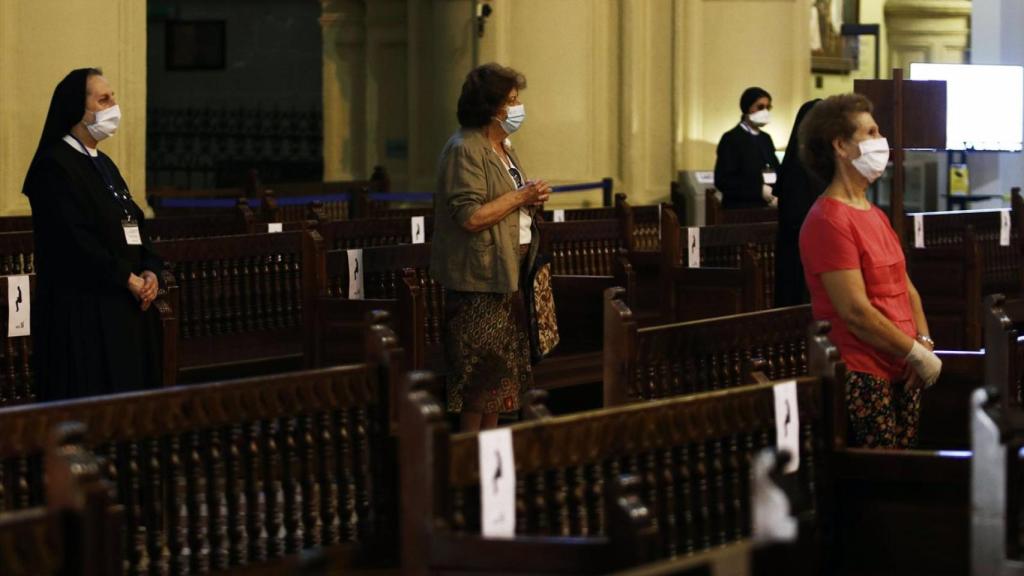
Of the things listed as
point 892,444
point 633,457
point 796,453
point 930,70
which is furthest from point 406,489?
point 930,70

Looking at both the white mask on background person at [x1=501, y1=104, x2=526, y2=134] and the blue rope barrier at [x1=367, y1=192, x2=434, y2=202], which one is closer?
the white mask on background person at [x1=501, y1=104, x2=526, y2=134]

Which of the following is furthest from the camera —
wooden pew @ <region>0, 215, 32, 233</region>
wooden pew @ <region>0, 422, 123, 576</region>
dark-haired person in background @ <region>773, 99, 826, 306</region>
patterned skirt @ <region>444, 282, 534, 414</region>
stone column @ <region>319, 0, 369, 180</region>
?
stone column @ <region>319, 0, 369, 180</region>

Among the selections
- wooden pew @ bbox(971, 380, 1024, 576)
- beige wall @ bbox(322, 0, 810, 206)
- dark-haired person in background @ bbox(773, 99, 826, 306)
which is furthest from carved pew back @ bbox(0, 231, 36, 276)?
beige wall @ bbox(322, 0, 810, 206)

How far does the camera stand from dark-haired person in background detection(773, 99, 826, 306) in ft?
23.6

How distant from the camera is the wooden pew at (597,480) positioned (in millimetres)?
3451

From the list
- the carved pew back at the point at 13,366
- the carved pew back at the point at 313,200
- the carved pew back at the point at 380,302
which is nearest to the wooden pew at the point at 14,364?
the carved pew back at the point at 13,366

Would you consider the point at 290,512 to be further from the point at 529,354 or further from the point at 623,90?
the point at 623,90

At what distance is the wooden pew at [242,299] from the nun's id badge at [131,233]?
2092 millimetres

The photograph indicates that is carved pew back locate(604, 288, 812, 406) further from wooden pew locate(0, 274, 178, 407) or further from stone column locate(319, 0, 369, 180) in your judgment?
stone column locate(319, 0, 369, 180)

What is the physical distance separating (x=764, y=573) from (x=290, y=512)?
2074 mm

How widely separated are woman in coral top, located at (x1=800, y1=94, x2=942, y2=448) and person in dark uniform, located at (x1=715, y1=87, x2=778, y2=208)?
7251mm

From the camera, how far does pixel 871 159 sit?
513 centimetres

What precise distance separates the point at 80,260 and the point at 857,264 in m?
2.54

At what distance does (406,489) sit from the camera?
151 inches
